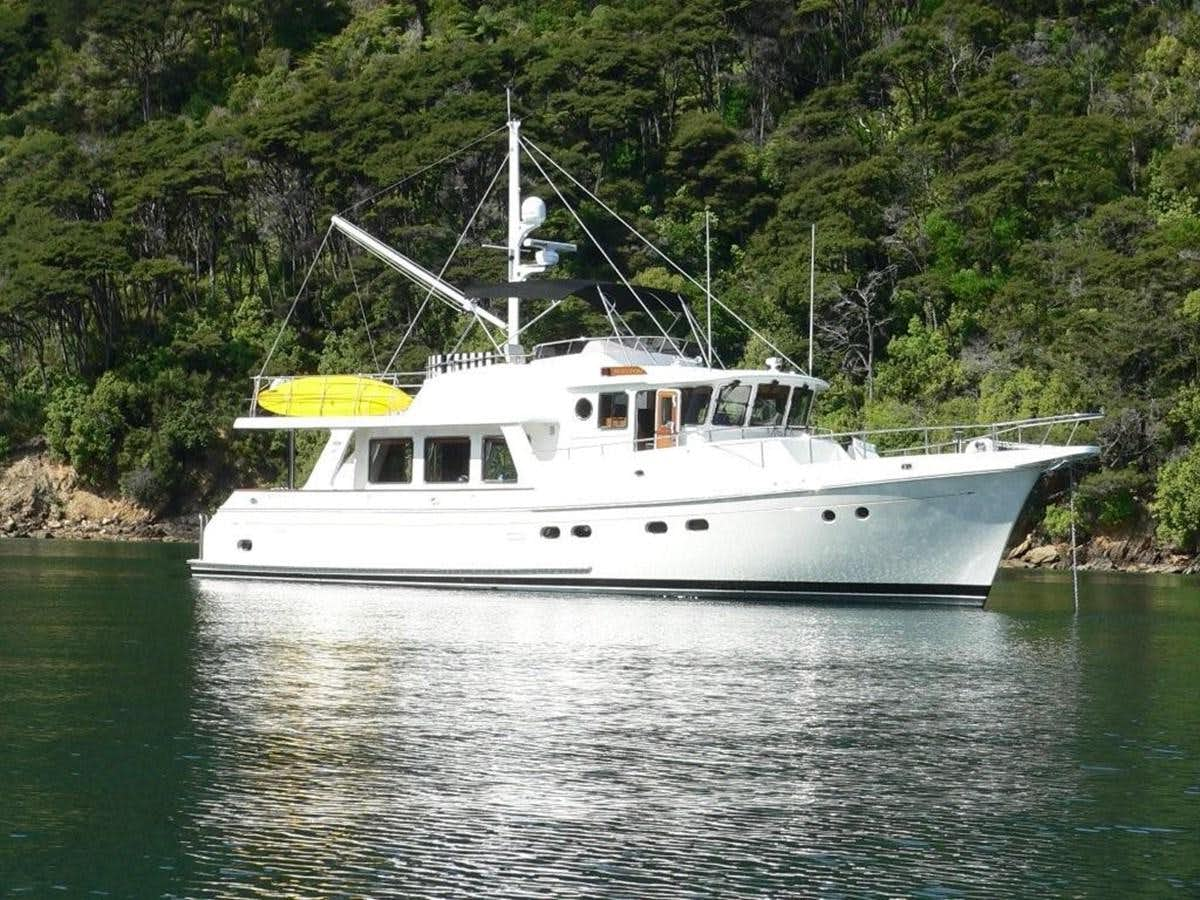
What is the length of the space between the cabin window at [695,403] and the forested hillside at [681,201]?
67.1 ft

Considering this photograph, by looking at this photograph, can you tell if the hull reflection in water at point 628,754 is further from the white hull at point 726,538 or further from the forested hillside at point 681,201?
the forested hillside at point 681,201

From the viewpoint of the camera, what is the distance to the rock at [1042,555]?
4941cm

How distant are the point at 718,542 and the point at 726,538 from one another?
0.17 metres

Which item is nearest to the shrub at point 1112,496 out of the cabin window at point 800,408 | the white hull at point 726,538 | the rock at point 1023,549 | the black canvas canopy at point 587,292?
the rock at point 1023,549

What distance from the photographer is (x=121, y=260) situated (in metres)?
66.1

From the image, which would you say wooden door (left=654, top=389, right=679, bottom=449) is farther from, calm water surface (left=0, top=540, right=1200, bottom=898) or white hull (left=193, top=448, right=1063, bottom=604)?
calm water surface (left=0, top=540, right=1200, bottom=898)

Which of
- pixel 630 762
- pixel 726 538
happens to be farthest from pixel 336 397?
pixel 630 762

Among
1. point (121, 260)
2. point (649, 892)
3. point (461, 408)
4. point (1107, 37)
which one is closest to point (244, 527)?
point (461, 408)

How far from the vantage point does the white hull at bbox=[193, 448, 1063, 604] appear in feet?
97.9

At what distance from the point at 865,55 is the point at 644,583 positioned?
43.2m

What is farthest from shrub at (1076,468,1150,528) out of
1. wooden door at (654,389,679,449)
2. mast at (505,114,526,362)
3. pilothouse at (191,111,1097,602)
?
wooden door at (654,389,679,449)

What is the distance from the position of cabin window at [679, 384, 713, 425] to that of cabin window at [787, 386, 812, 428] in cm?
181

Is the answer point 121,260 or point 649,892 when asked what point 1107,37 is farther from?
point 649,892

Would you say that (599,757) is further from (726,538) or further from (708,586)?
(708,586)
